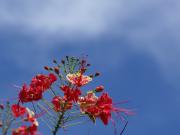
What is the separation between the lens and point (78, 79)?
20.1 ft

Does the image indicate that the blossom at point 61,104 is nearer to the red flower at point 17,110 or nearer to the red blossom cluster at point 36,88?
the red blossom cluster at point 36,88

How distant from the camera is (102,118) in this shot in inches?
233

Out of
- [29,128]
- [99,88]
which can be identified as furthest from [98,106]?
[29,128]

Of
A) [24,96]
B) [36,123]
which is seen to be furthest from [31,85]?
[36,123]

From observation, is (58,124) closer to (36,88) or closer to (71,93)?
(71,93)

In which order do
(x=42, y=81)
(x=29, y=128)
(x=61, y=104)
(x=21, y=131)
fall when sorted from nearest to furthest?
1. (x=21, y=131)
2. (x=29, y=128)
3. (x=61, y=104)
4. (x=42, y=81)

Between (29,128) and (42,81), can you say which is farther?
(42,81)

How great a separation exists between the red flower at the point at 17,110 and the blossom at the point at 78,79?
875 millimetres

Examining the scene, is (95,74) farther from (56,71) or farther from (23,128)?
(23,128)

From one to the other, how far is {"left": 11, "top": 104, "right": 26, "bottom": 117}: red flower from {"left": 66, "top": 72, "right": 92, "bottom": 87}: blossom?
87 cm

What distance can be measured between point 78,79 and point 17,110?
1.08m

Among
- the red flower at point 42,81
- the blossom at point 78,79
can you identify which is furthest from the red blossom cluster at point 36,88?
the blossom at point 78,79

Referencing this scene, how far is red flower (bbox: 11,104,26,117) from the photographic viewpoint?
517 centimetres

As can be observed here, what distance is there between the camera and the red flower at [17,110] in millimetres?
5168
